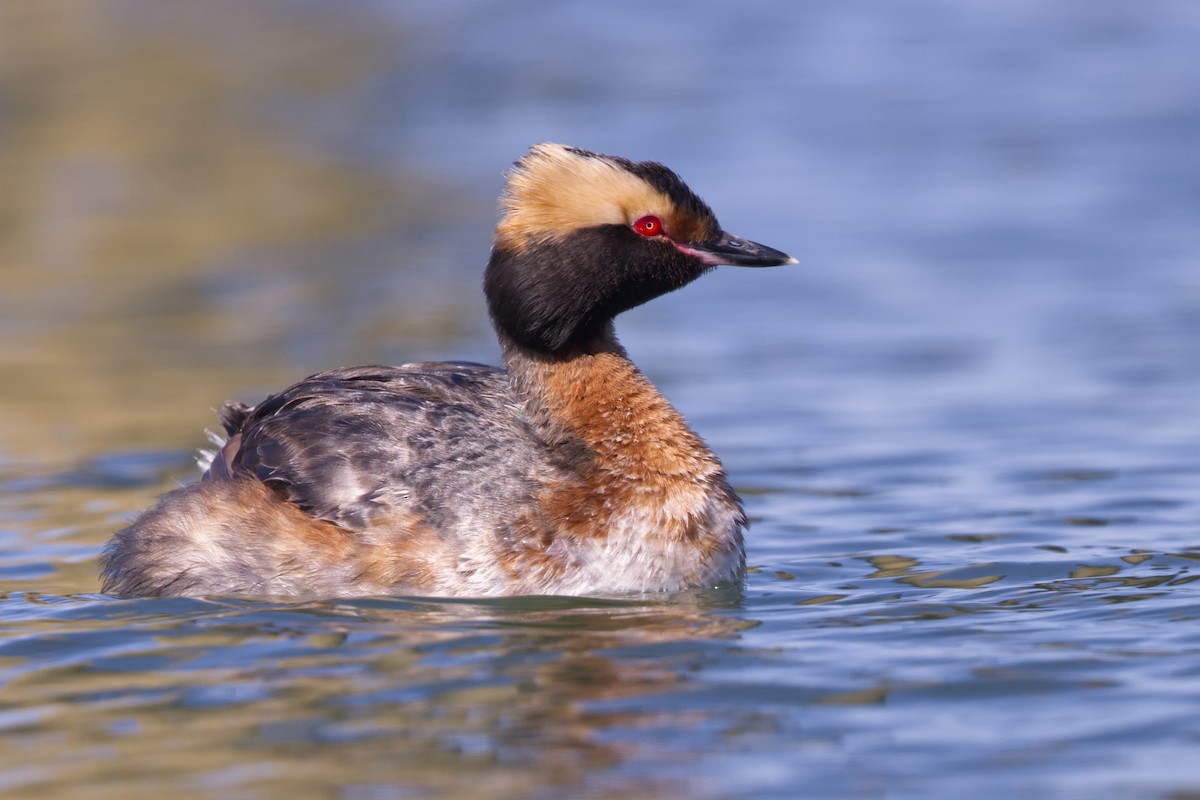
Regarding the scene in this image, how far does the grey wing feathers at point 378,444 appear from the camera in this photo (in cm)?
895

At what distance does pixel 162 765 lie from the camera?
22.4ft

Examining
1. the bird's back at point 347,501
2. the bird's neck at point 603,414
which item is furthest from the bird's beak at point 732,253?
the bird's back at point 347,501

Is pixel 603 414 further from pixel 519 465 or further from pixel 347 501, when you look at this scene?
pixel 347 501

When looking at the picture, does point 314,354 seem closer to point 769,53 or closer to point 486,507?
point 486,507

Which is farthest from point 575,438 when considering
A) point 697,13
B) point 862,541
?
point 697,13

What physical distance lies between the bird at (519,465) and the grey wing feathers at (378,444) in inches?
0.4

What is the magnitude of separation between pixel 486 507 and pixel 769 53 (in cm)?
1927

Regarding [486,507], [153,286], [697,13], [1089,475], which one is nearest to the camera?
[486,507]

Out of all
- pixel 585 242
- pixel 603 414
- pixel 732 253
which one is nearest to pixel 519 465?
pixel 603 414

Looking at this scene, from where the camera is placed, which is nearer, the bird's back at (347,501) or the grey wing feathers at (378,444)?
the bird's back at (347,501)

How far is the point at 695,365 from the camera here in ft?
47.9

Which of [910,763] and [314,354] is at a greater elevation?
[314,354]

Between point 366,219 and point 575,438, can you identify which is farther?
point 366,219

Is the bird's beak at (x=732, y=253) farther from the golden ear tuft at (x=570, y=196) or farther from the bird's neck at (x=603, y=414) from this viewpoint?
the bird's neck at (x=603, y=414)
